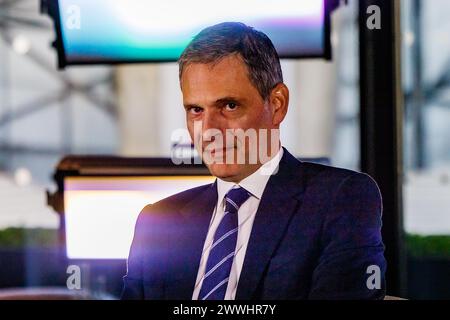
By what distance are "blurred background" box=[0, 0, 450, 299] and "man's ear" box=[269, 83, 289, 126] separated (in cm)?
193

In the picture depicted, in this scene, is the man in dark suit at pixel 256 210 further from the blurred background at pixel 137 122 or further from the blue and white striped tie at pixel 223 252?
the blurred background at pixel 137 122

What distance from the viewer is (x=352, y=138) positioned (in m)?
4.35

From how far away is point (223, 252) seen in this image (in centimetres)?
150

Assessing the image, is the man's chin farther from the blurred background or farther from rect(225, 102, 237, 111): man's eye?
the blurred background

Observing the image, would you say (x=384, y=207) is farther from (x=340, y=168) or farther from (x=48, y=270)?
(x=48, y=270)

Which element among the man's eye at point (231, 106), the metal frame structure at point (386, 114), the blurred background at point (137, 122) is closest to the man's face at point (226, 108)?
the man's eye at point (231, 106)

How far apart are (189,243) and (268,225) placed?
163 millimetres

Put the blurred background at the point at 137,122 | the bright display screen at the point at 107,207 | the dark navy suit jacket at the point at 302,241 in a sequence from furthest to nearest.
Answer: the blurred background at the point at 137,122
the bright display screen at the point at 107,207
the dark navy suit jacket at the point at 302,241

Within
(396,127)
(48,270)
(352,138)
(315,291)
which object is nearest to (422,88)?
(352,138)

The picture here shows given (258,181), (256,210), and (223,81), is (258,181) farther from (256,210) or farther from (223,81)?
(223,81)

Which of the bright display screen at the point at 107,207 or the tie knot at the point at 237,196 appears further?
the bright display screen at the point at 107,207

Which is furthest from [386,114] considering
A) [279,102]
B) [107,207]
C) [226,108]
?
[107,207]

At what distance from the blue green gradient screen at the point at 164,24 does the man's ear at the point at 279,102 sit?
5.1 inches

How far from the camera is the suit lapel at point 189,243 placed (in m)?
1.53
